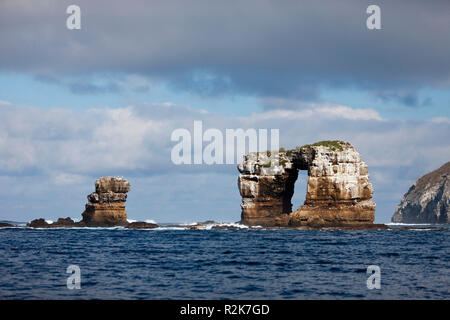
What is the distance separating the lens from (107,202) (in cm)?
12288

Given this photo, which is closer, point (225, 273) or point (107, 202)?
point (225, 273)

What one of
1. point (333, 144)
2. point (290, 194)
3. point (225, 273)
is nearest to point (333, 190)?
point (333, 144)

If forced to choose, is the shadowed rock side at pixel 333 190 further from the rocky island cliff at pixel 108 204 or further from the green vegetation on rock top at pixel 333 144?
the rocky island cliff at pixel 108 204

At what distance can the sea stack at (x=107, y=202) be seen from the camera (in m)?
122

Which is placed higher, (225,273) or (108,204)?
(108,204)

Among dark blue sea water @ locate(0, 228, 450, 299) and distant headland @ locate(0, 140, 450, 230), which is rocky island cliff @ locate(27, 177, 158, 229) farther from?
dark blue sea water @ locate(0, 228, 450, 299)

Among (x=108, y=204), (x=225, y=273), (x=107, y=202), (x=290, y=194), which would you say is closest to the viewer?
(x=225, y=273)

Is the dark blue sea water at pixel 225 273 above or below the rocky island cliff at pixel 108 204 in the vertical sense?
below

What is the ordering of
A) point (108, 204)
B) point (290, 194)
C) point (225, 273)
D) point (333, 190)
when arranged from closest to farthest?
point (225, 273) → point (333, 190) → point (290, 194) → point (108, 204)

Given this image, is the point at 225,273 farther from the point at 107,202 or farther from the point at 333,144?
the point at 107,202

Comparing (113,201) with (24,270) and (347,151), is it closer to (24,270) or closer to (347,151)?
(347,151)

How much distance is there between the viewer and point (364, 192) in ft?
337

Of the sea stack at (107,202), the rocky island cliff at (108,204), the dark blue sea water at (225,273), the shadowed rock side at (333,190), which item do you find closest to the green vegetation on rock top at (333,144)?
the shadowed rock side at (333,190)
